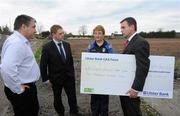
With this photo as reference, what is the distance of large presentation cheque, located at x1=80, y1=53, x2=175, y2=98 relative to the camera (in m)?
6.34

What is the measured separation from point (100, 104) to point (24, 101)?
2556mm

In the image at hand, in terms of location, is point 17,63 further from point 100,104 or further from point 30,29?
point 100,104

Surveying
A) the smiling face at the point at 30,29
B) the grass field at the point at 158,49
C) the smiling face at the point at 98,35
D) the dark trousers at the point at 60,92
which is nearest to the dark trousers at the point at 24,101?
the smiling face at the point at 30,29

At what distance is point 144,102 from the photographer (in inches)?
380

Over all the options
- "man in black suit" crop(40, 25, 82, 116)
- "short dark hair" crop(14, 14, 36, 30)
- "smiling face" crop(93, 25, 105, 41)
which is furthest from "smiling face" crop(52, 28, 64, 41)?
"short dark hair" crop(14, 14, 36, 30)

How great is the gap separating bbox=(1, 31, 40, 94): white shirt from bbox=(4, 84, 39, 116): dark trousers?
131mm

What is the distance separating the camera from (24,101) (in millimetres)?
5363

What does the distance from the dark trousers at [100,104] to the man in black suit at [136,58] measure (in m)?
1.44

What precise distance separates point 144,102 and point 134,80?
13.0 ft

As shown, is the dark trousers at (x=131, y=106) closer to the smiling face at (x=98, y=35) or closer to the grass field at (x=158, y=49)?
the smiling face at (x=98, y=35)

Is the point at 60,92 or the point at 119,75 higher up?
the point at 119,75

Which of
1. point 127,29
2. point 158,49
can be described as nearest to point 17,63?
point 127,29

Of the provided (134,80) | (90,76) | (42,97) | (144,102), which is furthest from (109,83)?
(42,97)

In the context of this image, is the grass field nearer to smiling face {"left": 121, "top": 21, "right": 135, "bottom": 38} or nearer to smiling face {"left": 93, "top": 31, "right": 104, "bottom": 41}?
smiling face {"left": 93, "top": 31, "right": 104, "bottom": 41}
